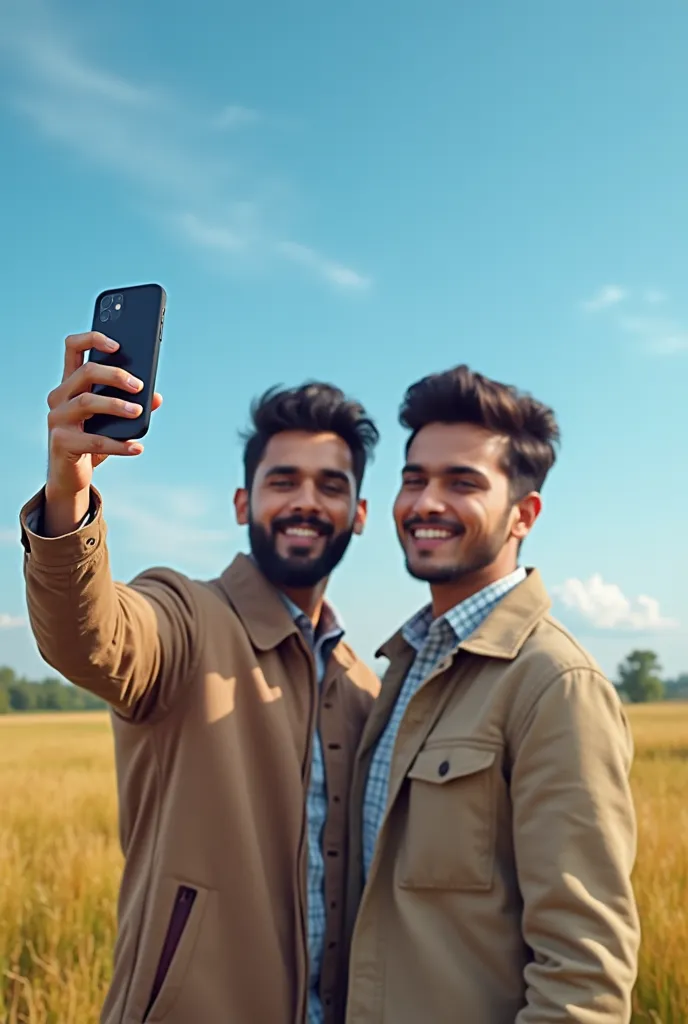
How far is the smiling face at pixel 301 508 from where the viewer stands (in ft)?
11.5

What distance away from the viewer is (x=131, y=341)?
237cm

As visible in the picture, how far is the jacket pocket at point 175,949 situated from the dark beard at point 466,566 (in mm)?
1174

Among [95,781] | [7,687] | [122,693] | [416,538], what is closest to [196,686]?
[122,693]

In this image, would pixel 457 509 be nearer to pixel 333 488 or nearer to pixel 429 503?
pixel 429 503

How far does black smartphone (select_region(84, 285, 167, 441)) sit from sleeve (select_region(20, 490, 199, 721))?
0.28m

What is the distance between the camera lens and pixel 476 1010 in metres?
2.49

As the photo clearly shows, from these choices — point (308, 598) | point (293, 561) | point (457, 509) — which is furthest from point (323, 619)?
point (457, 509)

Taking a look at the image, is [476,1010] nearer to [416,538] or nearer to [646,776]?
[416,538]

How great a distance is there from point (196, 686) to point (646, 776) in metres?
8.95

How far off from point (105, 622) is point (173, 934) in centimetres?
96

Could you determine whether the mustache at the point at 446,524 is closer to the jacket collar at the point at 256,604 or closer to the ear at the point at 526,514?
the ear at the point at 526,514

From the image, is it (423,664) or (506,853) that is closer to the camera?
(506,853)

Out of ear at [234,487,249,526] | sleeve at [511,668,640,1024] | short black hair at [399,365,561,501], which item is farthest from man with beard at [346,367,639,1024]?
ear at [234,487,249,526]

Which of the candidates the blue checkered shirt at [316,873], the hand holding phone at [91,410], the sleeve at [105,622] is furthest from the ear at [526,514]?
the hand holding phone at [91,410]
